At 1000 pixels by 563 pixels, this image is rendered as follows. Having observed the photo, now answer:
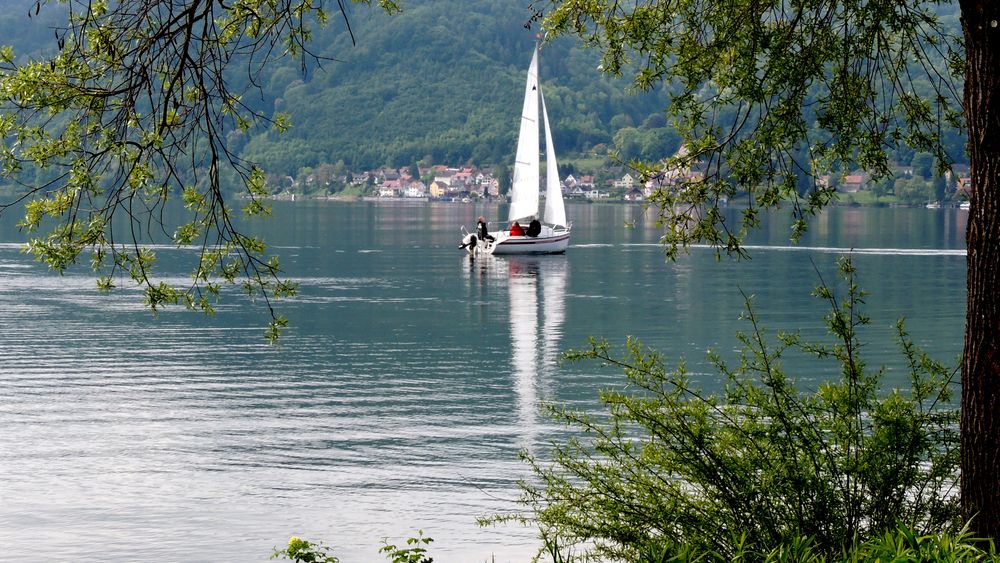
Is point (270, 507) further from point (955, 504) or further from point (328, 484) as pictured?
point (955, 504)

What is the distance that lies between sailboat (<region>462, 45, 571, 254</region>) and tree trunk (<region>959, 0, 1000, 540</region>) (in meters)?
65.1

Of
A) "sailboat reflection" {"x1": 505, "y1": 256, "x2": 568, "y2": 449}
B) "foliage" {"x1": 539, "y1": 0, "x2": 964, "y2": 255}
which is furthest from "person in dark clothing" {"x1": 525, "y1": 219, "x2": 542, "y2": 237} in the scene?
"foliage" {"x1": 539, "y1": 0, "x2": 964, "y2": 255}

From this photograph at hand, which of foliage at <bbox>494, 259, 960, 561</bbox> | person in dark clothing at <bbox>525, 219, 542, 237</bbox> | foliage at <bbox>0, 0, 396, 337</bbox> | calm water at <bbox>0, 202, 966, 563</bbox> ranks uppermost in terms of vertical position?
foliage at <bbox>0, 0, 396, 337</bbox>

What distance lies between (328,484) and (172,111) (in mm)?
10576

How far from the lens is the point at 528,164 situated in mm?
80188

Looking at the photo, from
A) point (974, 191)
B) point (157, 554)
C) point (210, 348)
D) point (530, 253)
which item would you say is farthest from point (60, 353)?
point (530, 253)

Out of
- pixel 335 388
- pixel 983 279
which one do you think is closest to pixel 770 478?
pixel 983 279

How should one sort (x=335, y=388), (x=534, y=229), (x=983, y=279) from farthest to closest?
(x=534, y=229) → (x=335, y=388) → (x=983, y=279)

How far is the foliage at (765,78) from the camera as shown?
1149 centimetres

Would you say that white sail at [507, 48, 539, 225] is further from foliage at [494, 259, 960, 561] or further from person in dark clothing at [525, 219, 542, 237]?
foliage at [494, 259, 960, 561]

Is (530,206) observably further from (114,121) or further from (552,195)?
(114,121)

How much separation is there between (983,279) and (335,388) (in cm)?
2143

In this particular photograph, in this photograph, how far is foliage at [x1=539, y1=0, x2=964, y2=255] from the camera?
37.7 ft

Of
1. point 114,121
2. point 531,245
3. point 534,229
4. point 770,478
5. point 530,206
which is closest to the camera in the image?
point 114,121
